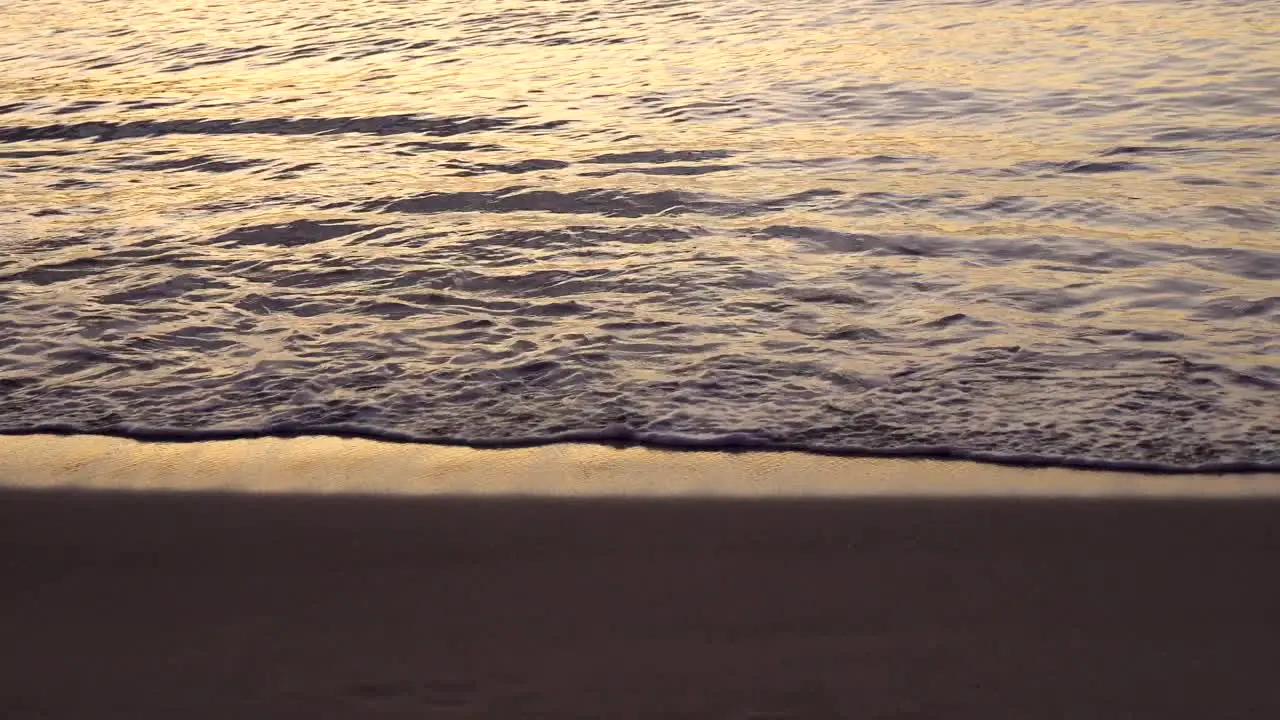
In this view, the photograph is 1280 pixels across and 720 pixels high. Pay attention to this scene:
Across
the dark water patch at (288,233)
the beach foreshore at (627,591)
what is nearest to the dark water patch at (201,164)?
the dark water patch at (288,233)

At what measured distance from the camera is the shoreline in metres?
3.72

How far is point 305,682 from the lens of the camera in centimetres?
293

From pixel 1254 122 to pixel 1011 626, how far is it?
548cm

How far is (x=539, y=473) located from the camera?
3.93m

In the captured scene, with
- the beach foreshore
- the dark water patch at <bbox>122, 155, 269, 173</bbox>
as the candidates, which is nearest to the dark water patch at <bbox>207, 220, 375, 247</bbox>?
the dark water patch at <bbox>122, 155, 269, 173</bbox>

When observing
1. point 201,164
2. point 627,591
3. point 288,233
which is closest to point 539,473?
point 627,591

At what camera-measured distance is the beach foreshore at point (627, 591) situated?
2.86m

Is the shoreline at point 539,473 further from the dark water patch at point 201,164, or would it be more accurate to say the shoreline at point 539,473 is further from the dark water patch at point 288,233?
the dark water patch at point 201,164

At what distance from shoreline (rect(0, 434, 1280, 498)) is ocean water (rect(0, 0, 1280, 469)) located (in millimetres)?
98

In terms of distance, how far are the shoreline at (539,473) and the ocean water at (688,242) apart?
98 millimetres

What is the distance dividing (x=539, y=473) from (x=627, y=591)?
0.75 metres

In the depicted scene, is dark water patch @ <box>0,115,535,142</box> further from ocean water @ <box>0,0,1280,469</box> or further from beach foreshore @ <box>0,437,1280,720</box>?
beach foreshore @ <box>0,437,1280,720</box>

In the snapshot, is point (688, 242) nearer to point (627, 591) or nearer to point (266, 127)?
point (627, 591)

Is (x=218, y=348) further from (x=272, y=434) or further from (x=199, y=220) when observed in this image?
(x=199, y=220)
